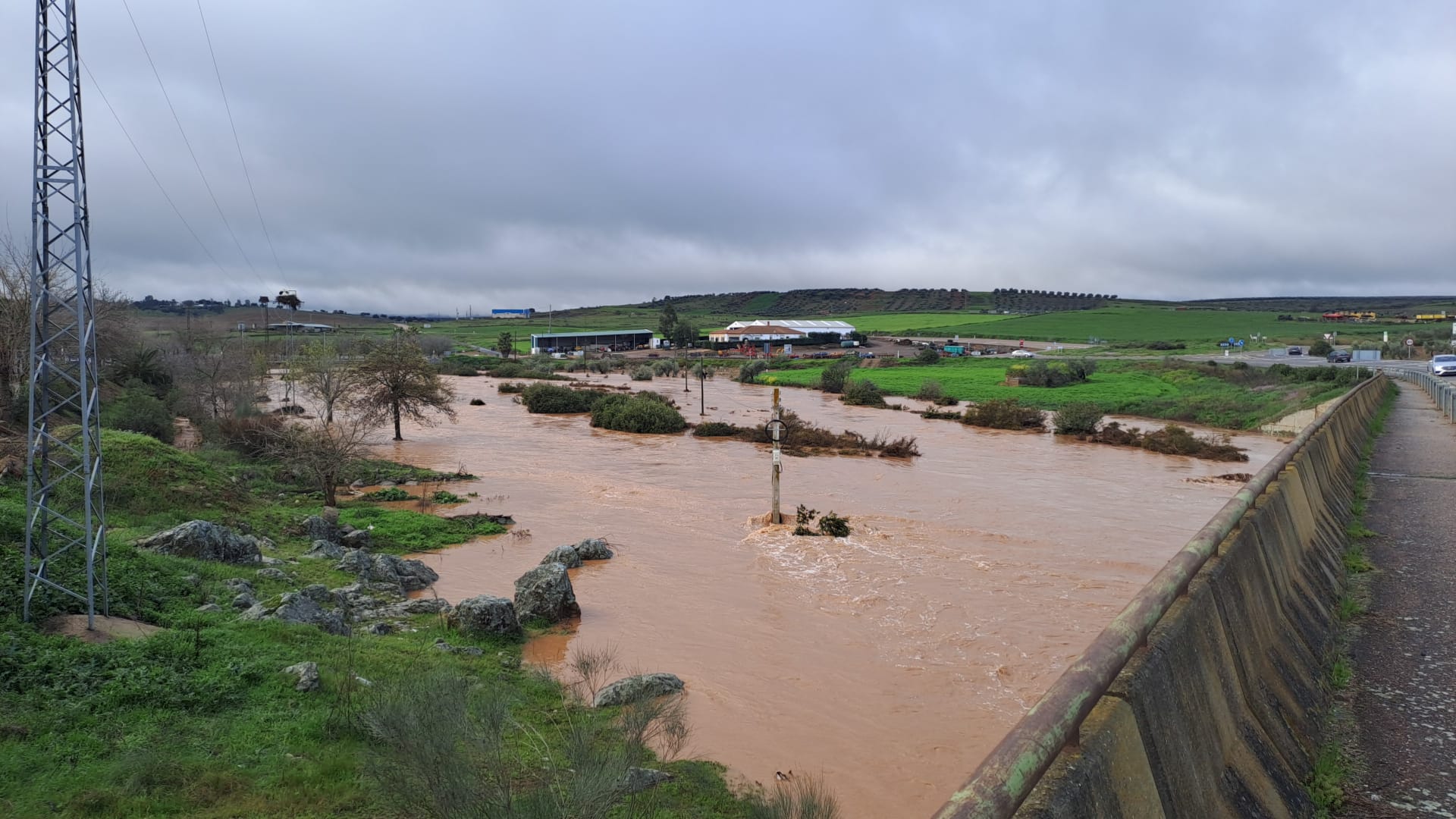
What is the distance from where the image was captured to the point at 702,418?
45031 millimetres

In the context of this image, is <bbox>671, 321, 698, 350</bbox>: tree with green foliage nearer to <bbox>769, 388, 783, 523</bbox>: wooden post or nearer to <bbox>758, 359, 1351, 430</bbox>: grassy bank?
<bbox>758, 359, 1351, 430</bbox>: grassy bank

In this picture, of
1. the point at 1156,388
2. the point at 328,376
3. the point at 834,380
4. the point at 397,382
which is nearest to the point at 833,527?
the point at 397,382

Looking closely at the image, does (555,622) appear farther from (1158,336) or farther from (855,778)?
(1158,336)

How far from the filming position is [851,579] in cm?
1581

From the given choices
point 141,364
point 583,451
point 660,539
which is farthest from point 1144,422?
point 141,364

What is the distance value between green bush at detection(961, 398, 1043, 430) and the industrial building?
259 feet

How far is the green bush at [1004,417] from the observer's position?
141 ft

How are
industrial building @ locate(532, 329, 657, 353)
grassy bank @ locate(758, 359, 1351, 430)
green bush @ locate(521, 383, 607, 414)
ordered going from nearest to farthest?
grassy bank @ locate(758, 359, 1351, 430) < green bush @ locate(521, 383, 607, 414) < industrial building @ locate(532, 329, 657, 353)

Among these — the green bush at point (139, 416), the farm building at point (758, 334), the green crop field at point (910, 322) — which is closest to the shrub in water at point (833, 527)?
the green bush at point (139, 416)

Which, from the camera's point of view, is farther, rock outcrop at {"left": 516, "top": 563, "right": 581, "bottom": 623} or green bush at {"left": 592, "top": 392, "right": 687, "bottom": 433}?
green bush at {"left": 592, "top": 392, "right": 687, "bottom": 433}

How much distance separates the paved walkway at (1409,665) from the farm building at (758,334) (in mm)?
114707

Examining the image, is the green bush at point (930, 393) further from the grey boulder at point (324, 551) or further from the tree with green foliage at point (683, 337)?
the tree with green foliage at point (683, 337)

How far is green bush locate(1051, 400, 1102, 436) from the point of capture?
3894cm

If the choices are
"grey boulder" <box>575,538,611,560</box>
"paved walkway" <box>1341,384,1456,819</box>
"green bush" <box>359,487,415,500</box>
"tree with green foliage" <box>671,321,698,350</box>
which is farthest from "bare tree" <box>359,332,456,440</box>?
"tree with green foliage" <box>671,321,698,350</box>
